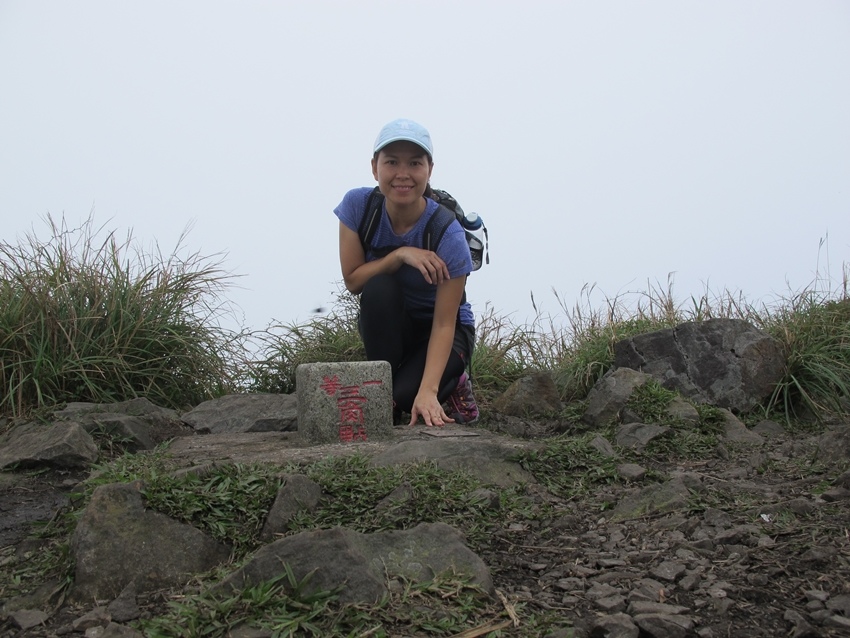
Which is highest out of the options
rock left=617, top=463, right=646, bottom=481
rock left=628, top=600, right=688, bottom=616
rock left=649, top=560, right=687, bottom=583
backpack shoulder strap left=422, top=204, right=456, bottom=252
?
backpack shoulder strap left=422, top=204, right=456, bottom=252

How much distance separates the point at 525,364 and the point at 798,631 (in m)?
4.91

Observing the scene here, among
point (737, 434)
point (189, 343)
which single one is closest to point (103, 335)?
point (189, 343)

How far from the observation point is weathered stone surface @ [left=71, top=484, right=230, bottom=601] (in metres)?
2.21

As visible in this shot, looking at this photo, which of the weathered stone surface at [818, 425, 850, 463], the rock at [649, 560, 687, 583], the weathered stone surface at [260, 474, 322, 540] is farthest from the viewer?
the weathered stone surface at [818, 425, 850, 463]

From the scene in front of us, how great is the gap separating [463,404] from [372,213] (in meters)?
1.27

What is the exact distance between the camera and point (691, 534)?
2412 mm

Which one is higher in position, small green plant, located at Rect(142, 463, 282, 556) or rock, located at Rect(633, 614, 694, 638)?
small green plant, located at Rect(142, 463, 282, 556)

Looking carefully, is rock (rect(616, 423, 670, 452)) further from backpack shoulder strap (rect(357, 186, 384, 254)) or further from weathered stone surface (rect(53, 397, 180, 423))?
weathered stone surface (rect(53, 397, 180, 423))

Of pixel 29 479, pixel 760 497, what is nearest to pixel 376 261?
pixel 29 479

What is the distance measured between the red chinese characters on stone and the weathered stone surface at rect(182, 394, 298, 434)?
0.99 metres

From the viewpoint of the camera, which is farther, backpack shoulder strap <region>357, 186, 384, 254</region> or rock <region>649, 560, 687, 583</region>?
backpack shoulder strap <region>357, 186, 384, 254</region>

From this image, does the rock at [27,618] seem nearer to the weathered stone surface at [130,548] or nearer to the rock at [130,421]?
the weathered stone surface at [130,548]

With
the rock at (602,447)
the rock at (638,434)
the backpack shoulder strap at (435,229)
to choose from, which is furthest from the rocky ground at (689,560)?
the backpack shoulder strap at (435,229)

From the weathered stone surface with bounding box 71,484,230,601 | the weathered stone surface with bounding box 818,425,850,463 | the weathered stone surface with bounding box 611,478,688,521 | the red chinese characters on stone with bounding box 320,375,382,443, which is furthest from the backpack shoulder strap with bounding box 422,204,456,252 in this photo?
the weathered stone surface with bounding box 71,484,230,601
